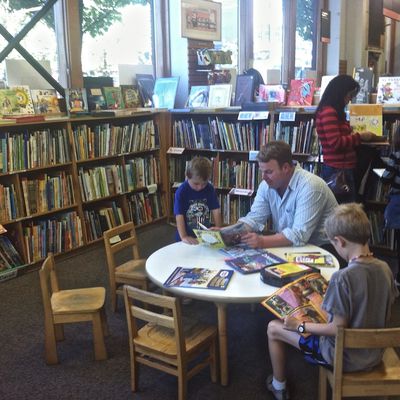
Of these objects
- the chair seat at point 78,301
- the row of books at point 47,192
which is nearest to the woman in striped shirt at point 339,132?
the chair seat at point 78,301

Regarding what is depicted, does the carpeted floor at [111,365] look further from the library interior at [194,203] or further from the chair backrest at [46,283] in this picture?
the chair backrest at [46,283]

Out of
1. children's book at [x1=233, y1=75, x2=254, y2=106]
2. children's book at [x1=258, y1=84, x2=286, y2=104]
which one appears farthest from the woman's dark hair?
children's book at [x1=233, y1=75, x2=254, y2=106]

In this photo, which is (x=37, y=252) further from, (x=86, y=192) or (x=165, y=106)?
(x=165, y=106)

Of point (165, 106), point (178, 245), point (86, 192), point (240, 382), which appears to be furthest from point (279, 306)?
point (165, 106)

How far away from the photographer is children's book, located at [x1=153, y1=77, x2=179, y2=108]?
504 centimetres

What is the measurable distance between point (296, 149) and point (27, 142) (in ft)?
7.76

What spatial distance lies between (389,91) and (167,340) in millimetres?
2982

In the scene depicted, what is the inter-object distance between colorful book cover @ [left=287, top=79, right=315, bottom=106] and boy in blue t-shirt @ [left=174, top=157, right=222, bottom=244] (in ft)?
5.67

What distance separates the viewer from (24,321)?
3010mm

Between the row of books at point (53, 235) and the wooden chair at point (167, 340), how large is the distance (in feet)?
6.52

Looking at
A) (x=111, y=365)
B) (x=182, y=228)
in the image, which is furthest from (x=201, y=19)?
(x=111, y=365)

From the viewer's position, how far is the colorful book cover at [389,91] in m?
3.86

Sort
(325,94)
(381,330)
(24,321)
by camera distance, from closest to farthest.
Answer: (381,330)
(24,321)
(325,94)

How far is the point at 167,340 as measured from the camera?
6.91ft
